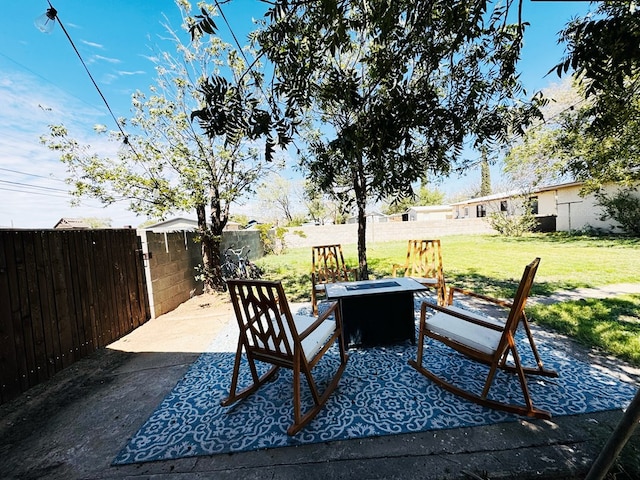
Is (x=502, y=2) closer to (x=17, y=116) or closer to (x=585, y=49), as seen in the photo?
(x=585, y=49)

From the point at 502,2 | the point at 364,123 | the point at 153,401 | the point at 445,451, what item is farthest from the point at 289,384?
the point at 502,2

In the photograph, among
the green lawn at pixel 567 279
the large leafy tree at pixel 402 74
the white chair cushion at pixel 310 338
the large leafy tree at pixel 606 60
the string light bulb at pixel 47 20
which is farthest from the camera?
the green lawn at pixel 567 279

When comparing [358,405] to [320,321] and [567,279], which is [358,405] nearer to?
[320,321]

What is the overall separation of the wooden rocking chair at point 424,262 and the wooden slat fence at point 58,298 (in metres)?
3.95

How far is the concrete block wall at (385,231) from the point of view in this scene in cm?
1484

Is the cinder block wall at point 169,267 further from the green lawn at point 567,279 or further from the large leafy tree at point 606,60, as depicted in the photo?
the large leafy tree at point 606,60

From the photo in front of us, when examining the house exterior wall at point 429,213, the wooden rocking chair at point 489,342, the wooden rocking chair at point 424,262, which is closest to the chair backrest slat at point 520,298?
the wooden rocking chair at point 489,342

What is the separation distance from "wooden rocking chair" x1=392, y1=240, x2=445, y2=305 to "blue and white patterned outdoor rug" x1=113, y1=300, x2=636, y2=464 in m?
1.57

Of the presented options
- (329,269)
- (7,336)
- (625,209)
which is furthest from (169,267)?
(625,209)

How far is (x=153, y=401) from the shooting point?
2281mm

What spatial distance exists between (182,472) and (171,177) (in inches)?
174

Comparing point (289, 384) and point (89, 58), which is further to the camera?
point (89, 58)

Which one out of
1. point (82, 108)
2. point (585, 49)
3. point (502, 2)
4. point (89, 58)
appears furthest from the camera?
point (82, 108)

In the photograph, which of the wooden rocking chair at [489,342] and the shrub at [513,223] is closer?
the wooden rocking chair at [489,342]
